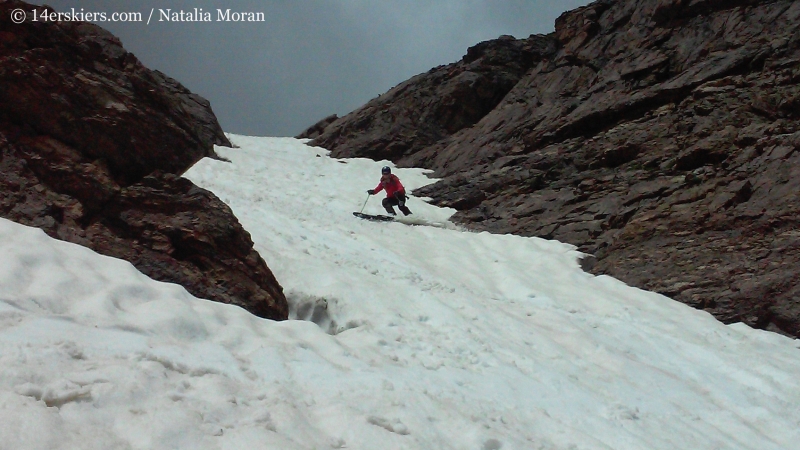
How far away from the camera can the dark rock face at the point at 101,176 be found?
6.72 metres

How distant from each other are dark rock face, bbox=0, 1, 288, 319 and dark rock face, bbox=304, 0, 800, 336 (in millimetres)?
8601

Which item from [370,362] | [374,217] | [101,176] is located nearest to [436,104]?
[374,217]

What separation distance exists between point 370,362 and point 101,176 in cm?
456

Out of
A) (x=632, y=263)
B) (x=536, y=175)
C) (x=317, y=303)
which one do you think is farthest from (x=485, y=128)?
(x=317, y=303)

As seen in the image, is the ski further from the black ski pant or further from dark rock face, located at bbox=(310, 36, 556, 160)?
dark rock face, located at bbox=(310, 36, 556, 160)

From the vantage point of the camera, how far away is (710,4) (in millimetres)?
20219

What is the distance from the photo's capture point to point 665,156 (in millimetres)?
15570

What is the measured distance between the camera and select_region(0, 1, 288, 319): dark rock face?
265 inches

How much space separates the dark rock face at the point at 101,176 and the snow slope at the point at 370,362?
83 cm

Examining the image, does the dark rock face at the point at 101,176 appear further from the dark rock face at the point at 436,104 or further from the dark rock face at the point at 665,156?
the dark rock face at the point at 436,104

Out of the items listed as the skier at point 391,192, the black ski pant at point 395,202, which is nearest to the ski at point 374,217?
the black ski pant at point 395,202

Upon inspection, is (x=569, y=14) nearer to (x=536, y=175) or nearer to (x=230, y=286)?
(x=536, y=175)

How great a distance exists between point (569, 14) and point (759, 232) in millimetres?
20394

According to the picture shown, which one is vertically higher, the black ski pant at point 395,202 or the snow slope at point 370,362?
the black ski pant at point 395,202
